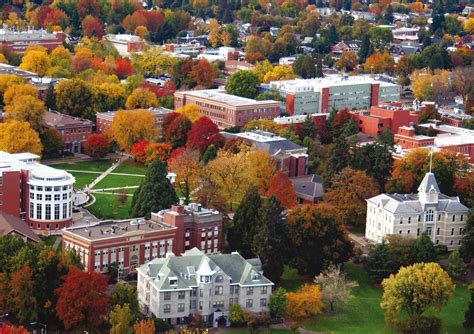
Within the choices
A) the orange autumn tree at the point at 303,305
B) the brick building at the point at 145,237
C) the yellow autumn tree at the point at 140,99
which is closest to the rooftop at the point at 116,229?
the brick building at the point at 145,237

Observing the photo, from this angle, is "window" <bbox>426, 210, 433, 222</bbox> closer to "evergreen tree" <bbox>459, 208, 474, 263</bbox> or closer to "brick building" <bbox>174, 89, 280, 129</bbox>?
"evergreen tree" <bbox>459, 208, 474, 263</bbox>

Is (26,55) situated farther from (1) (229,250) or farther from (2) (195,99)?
(1) (229,250)

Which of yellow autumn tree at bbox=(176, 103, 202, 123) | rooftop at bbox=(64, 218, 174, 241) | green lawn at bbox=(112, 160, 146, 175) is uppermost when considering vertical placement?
yellow autumn tree at bbox=(176, 103, 202, 123)

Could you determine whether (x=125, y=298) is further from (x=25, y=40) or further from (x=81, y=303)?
(x=25, y=40)

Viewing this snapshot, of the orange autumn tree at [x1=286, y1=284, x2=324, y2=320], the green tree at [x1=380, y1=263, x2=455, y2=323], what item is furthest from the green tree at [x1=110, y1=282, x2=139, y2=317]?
the green tree at [x1=380, y1=263, x2=455, y2=323]

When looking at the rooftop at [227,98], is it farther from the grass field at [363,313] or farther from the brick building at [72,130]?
the grass field at [363,313]

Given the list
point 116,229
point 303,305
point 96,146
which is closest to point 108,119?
point 96,146

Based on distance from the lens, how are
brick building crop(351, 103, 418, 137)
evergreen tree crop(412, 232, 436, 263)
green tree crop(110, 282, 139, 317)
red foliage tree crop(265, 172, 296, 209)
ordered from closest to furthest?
1. green tree crop(110, 282, 139, 317)
2. evergreen tree crop(412, 232, 436, 263)
3. red foliage tree crop(265, 172, 296, 209)
4. brick building crop(351, 103, 418, 137)
